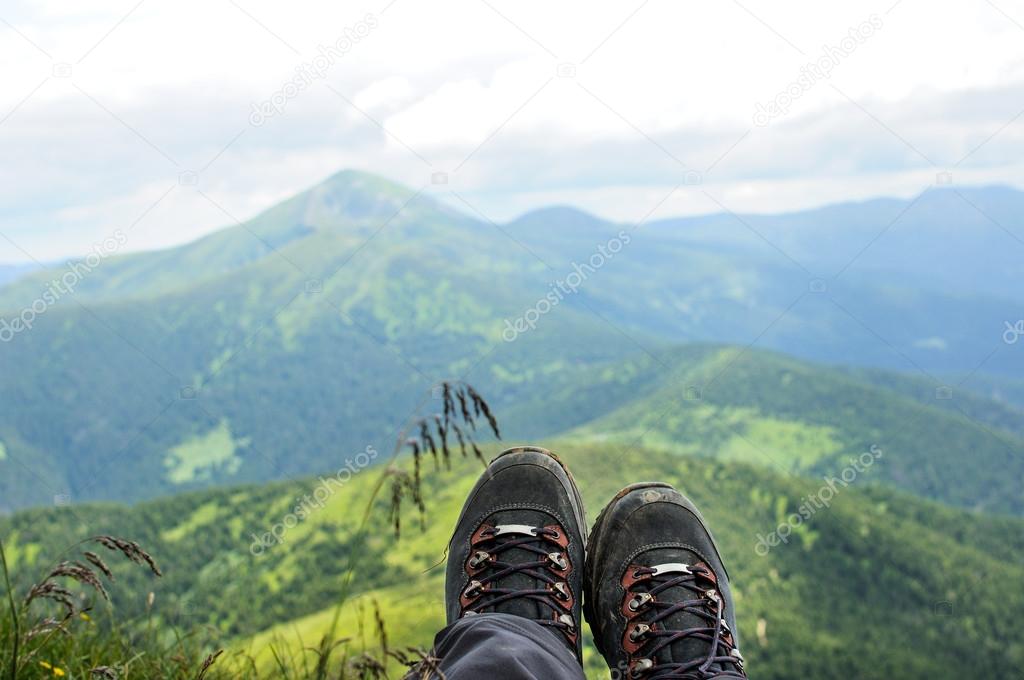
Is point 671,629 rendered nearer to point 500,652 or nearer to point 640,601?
point 640,601

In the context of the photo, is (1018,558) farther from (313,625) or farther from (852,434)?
(313,625)

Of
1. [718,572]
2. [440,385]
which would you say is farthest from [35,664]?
[718,572]

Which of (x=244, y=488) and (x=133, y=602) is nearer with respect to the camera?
(x=133, y=602)

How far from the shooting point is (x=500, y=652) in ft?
9.62

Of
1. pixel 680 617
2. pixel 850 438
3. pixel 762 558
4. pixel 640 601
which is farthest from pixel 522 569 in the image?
pixel 850 438

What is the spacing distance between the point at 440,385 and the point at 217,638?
6.12 ft

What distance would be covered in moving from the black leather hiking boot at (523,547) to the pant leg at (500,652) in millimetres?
454

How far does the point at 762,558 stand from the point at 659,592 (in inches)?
3689

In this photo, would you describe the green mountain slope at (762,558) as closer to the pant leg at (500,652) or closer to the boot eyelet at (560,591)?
the boot eyelet at (560,591)

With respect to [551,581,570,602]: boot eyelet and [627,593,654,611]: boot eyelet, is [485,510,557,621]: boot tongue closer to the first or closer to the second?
[551,581,570,602]: boot eyelet

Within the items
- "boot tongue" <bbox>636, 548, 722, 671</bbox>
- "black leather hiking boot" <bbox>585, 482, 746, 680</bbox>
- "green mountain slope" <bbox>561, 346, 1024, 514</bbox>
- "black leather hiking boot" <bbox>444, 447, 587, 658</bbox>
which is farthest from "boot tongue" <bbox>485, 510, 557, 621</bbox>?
"green mountain slope" <bbox>561, 346, 1024, 514</bbox>

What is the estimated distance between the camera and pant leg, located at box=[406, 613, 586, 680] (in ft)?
9.23

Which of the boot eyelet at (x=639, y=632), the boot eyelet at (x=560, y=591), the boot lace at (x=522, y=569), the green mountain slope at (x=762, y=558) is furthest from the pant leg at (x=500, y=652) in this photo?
the green mountain slope at (x=762, y=558)

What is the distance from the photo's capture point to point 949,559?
89375 mm
